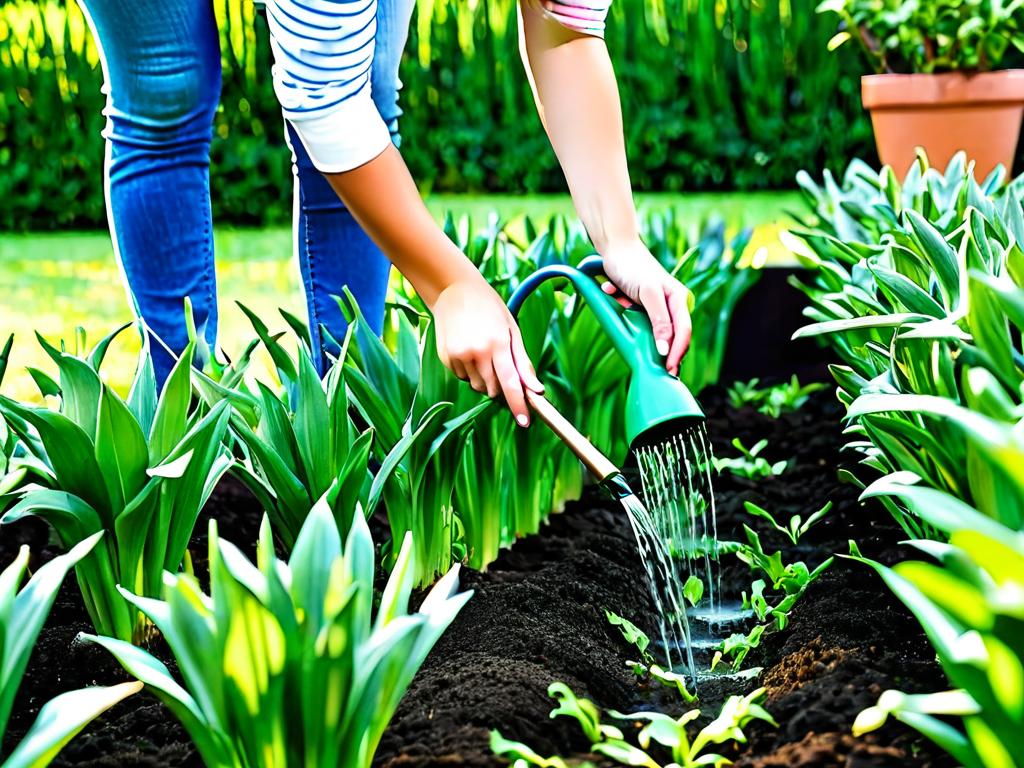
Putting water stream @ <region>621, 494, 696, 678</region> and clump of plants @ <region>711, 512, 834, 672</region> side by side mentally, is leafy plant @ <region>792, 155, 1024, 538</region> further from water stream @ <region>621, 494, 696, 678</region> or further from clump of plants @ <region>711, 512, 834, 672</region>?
water stream @ <region>621, 494, 696, 678</region>

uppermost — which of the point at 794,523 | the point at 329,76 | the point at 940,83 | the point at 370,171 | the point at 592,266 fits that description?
the point at 940,83

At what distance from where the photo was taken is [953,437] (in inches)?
55.0

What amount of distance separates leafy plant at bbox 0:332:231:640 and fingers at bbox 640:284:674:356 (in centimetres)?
54

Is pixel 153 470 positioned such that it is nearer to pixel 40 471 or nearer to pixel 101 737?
pixel 40 471

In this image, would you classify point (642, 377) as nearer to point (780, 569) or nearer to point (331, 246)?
point (780, 569)

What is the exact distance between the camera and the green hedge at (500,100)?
20.4ft

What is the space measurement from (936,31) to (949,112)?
0.96ft

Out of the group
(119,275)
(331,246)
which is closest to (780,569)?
(331,246)

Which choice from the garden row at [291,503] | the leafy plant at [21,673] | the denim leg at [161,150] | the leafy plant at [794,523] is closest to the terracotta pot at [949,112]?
the garden row at [291,503]

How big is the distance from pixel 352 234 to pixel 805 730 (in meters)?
1.27

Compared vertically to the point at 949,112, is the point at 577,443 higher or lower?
lower

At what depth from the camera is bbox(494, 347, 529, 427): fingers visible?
1.51 m

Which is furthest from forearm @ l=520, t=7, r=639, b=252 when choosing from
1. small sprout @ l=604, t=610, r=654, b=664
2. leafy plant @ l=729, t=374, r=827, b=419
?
leafy plant @ l=729, t=374, r=827, b=419

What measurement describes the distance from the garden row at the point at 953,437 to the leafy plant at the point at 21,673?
2.04 ft
